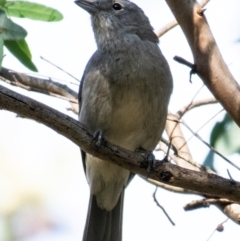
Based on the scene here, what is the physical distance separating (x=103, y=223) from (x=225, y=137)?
1423mm

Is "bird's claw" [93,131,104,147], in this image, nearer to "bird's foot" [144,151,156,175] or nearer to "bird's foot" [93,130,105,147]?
"bird's foot" [93,130,105,147]

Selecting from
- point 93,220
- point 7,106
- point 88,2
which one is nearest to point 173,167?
point 7,106

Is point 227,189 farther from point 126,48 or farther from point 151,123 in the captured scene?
point 126,48

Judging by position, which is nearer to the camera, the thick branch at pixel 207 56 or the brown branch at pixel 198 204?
the thick branch at pixel 207 56

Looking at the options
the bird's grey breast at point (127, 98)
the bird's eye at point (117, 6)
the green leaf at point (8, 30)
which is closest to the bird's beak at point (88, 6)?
Result: the bird's eye at point (117, 6)

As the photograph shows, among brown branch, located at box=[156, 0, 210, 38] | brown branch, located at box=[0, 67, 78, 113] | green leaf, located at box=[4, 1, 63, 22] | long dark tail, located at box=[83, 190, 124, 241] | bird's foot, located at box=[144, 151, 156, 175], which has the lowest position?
long dark tail, located at box=[83, 190, 124, 241]

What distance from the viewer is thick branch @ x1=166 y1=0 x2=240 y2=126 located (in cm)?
330

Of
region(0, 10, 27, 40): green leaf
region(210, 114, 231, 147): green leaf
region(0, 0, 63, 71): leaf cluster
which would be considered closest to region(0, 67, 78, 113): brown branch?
region(210, 114, 231, 147): green leaf

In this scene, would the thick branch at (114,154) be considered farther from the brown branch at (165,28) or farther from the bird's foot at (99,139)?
the brown branch at (165,28)

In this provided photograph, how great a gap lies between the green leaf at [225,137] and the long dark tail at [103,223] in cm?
114

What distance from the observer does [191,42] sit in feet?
11.4

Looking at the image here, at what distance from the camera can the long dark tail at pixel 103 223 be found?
5.17 meters

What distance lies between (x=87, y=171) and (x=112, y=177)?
0.23 meters

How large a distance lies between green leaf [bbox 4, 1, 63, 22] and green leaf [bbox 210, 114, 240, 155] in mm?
1561
